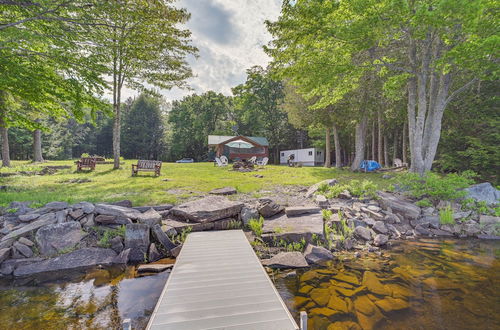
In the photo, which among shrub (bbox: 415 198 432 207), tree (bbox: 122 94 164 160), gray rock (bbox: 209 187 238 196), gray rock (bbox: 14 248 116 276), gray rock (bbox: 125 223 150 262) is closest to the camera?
gray rock (bbox: 14 248 116 276)

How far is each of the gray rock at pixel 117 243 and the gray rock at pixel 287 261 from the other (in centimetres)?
318

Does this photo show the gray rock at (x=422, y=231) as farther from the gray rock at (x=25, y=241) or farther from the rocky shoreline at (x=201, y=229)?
the gray rock at (x=25, y=241)

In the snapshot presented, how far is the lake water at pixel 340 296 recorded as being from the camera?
307 centimetres

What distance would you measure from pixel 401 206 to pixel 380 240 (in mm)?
2436

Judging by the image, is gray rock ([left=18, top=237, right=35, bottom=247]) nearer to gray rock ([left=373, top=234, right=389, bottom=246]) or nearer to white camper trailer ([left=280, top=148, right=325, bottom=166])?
gray rock ([left=373, top=234, right=389, bottom=246])

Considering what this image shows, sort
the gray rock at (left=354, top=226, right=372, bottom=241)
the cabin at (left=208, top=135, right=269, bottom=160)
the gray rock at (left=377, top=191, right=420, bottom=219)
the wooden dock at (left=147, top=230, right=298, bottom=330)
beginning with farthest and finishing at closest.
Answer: the cabin at (left=208, top=135, right=269, bottom=160) → the gray rock at (left=377, top=191, right=420, bottom=219) → the gray rock at (left=354, top=226, right=372, bottom=241) → the wooden dock at (left=147, top=230, right=298, bottom=330)

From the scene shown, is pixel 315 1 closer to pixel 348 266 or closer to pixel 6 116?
pixel 348 266

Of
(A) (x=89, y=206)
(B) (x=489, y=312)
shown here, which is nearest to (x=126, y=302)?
(A) (x=89, y=206)

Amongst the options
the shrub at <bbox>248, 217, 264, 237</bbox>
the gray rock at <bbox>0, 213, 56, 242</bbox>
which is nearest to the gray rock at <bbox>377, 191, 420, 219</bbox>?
the shrub at <bbox>248, 217, 264, 237</bbox>

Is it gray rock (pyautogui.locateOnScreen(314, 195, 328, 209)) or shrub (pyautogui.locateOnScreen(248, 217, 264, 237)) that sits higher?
gray rock (pyautogui.locateOnScreen(314, 195, 328, 209))

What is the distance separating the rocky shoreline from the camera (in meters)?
4.79

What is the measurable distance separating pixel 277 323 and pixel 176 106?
47599 millimetres

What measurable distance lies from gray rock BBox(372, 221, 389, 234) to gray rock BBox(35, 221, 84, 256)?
7478mm

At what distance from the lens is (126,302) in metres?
3.50
